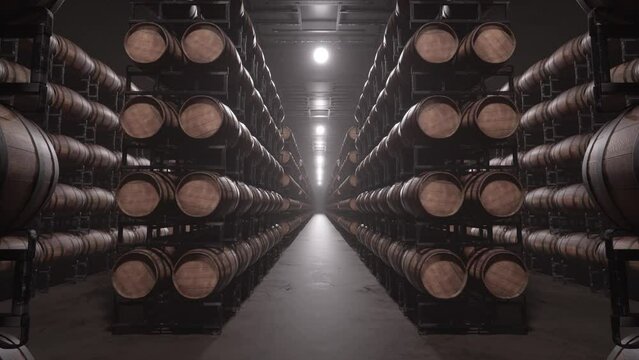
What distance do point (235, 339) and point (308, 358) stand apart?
907 mm

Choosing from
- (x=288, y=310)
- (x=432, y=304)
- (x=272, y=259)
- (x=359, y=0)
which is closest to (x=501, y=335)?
(x=432, y=304)

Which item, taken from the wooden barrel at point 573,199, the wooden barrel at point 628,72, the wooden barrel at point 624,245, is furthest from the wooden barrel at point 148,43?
the wooden barrel at point 573,199

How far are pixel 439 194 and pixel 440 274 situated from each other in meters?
0.78

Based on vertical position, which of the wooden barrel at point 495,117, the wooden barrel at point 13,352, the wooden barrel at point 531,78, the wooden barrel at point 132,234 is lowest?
the wooden barrel at point 13,352

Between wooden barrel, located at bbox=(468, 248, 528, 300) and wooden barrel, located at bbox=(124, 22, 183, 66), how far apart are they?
3857mm

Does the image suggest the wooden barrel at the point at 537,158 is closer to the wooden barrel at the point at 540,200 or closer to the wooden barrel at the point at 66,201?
the wooden barrel at the point at 540,200

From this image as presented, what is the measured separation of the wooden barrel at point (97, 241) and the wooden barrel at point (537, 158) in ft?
27.3

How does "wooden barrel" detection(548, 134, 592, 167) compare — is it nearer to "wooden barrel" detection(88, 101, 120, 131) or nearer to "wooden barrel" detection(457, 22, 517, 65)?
"wooden barrel" detection(457, 22, 517, 65)

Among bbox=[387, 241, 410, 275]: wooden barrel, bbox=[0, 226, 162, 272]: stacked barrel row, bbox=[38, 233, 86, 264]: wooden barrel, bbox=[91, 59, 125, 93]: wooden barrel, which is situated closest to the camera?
bbox=[387, 241, 410, 275]: wooden barrel

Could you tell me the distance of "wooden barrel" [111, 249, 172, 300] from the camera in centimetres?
383

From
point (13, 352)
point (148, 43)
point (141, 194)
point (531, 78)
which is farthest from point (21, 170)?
point (531, 78)

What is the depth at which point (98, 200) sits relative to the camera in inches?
289

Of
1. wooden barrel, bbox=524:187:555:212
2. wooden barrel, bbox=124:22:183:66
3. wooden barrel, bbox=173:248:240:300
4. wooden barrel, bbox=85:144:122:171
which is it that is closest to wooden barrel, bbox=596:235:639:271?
wooden barrel, bbox=524:187:555:212

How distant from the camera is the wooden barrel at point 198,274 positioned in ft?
12.7
